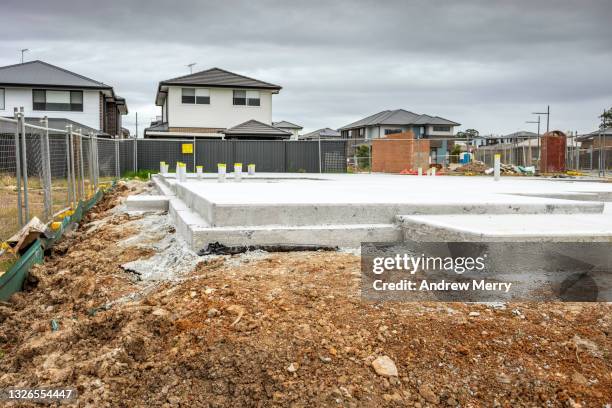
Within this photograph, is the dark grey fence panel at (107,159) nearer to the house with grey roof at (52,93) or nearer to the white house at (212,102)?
the house with grey roof at (52,93)

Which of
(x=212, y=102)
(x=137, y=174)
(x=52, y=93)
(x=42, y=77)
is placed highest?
(x=42, y=77)

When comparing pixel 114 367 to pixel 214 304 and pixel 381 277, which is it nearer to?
pixel 214 304

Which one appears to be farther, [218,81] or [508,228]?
[218,81]

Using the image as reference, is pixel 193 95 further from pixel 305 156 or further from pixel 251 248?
pixel 251 248

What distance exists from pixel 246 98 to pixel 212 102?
94.6 inches

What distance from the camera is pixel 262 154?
3028 cm

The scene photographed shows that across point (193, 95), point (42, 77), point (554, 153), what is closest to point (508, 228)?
point (554, 153)

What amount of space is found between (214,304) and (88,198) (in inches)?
448

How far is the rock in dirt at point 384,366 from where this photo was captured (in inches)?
125

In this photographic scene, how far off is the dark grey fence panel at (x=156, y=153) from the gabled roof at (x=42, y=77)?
883 centimetres

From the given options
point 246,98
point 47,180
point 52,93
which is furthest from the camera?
point 246,98

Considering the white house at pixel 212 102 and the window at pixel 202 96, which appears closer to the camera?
the white house at pixel 212 102

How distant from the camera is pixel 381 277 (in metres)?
4.52

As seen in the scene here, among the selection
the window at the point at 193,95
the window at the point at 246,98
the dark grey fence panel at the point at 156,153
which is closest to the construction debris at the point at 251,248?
the dark grey fence panel at the point at 156,153
